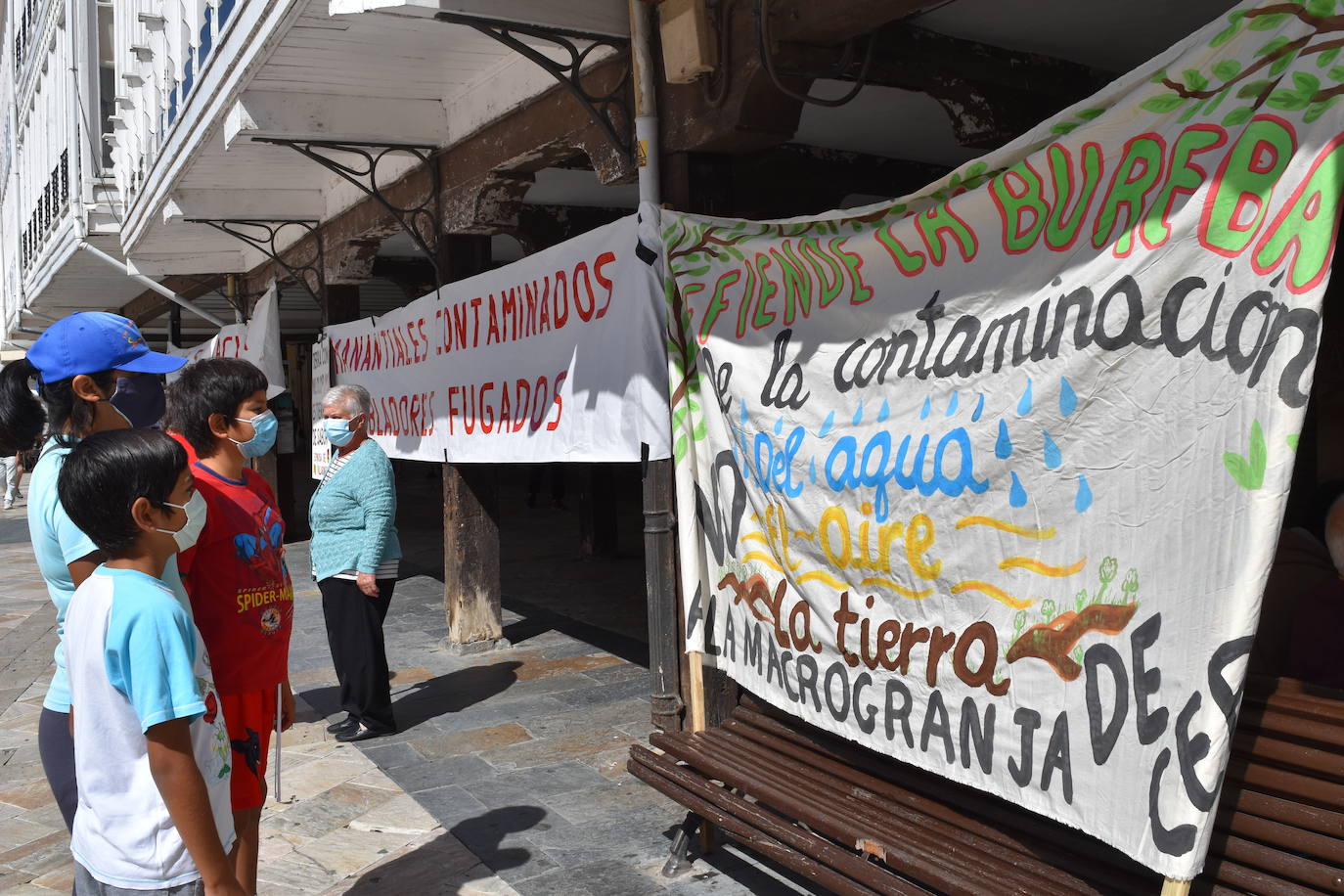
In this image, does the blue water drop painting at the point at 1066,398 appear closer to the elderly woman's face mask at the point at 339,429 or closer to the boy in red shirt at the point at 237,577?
the boy in red shirt at the point at 237,577

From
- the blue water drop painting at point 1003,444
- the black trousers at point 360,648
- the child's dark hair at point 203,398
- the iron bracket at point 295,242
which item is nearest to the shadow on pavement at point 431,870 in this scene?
the black trousers at point 360,648

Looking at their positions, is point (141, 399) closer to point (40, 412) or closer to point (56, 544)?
point (40, 412)

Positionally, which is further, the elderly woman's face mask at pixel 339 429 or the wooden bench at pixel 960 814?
the elderly woman's face mask at pixel 339 429

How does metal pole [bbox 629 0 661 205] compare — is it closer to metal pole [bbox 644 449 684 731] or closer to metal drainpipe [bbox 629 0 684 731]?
metal drainpipe [bbox 629 0 684 731]

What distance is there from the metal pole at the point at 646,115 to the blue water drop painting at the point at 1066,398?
233cm

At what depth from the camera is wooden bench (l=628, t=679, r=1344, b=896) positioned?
7.47ft

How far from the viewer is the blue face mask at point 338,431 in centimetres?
532

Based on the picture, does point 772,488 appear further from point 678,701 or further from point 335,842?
point 335,842

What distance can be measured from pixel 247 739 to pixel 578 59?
3.09 m

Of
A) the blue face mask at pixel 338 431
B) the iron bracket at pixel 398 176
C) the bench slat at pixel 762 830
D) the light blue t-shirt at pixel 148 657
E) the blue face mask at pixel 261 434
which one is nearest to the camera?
the light blue t-shirt at pixel 148 657

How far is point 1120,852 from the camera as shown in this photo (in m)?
2.64

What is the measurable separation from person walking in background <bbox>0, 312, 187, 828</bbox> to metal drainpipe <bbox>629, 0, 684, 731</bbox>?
2.17m

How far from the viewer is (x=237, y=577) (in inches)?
114

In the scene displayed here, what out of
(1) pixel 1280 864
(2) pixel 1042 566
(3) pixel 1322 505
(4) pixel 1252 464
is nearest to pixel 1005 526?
(2) pixel 1042 566
